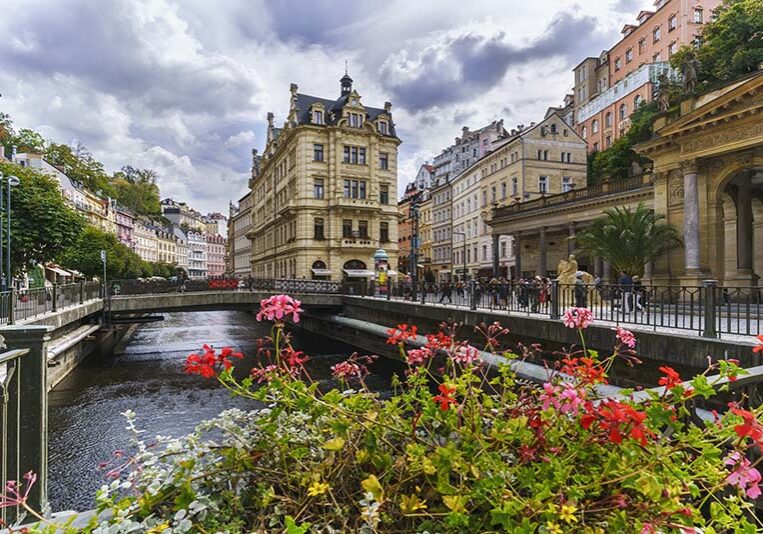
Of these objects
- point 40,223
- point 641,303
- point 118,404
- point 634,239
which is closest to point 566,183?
point 634,239

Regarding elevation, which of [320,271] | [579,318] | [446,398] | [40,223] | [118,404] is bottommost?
[118,404]

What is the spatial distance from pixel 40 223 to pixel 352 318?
16.4m

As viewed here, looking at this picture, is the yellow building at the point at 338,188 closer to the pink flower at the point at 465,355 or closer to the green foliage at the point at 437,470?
the pink flower at the point at 465,355

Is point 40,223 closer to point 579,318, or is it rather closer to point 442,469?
point 579,318

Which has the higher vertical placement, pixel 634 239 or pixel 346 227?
pixel 346 227

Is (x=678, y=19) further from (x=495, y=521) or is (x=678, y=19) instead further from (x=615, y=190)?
(x=495, y=521)

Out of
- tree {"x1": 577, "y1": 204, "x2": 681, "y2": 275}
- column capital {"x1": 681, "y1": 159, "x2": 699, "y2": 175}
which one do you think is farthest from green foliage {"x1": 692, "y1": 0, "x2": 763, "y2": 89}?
column capital {"x1": 681, "y1": 159, "x2": 699, "y2": 175}

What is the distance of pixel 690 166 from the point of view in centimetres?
1745

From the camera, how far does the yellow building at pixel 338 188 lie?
149 ft

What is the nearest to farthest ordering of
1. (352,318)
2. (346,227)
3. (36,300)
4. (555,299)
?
(555,299) < (36,300) < (352,318) < (346,227)

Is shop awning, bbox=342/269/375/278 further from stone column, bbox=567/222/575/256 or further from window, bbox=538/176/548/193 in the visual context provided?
window, bbox=538/176/548/193

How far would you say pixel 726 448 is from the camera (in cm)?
306

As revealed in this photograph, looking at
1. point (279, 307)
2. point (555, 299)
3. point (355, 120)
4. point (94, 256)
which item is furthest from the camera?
point (355, 120)

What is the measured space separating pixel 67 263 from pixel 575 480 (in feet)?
148
